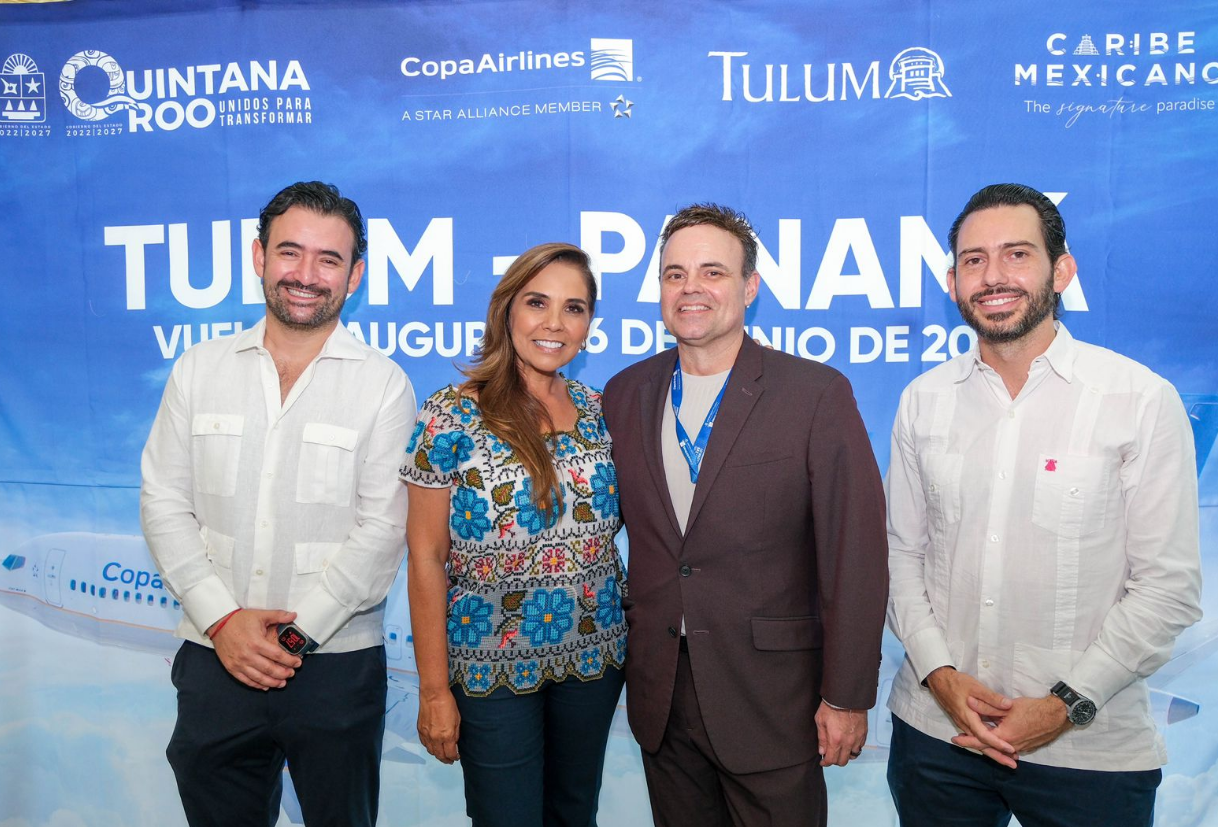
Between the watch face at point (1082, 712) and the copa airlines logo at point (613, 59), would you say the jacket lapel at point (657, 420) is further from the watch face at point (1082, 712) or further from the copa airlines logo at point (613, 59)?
the copa airlines logo at point (613, 59)

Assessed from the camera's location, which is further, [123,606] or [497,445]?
[123,606]

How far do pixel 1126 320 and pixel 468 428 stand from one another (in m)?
2.34

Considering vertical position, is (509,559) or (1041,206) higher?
(1041,206)

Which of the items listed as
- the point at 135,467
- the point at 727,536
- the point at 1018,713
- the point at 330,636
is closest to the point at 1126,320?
the point at 1018,713

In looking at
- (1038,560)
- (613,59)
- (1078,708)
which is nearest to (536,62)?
(613,59)

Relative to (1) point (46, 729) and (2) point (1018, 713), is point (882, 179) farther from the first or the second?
(1) point (46, 729)

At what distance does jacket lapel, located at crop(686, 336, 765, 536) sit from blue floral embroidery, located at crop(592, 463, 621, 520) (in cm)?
17

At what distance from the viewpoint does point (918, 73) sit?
9.00 feet

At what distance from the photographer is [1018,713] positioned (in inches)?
68.9

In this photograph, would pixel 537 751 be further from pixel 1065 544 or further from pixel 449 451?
pixel 1065 544

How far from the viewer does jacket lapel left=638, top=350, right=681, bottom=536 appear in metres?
1.85

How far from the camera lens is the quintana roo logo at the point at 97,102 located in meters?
3.04

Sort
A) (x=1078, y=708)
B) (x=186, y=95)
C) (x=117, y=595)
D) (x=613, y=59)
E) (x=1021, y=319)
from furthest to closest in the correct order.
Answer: (x=117, y=595) < (x=186, y=95) < (x=613, y=59) < (x=1021, y=319) < (x=1078, y=708)

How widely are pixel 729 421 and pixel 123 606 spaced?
2658 mm
